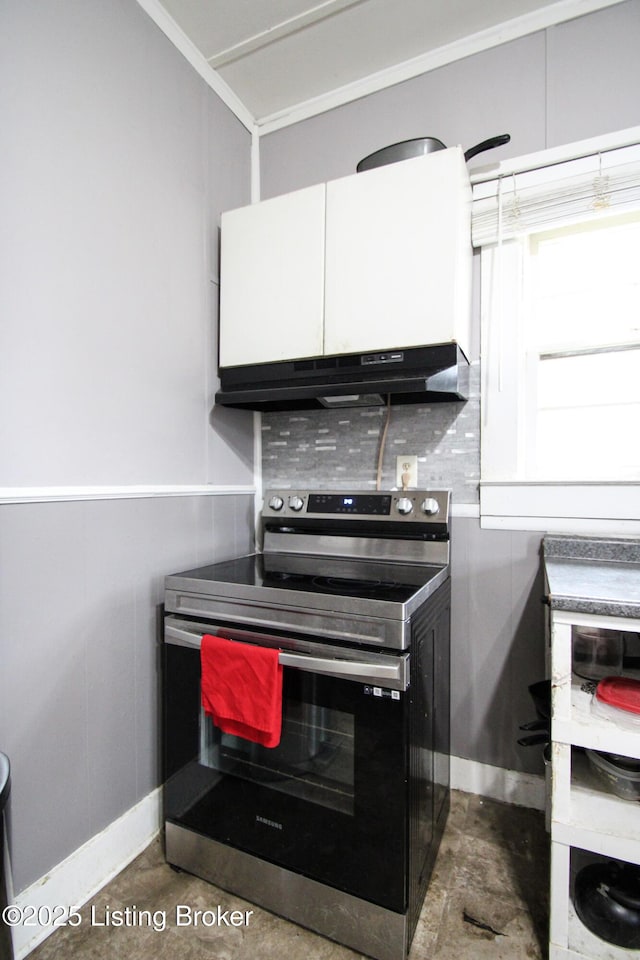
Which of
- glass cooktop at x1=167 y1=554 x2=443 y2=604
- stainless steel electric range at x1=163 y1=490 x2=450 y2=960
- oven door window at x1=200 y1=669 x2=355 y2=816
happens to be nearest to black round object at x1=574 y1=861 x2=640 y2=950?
stainless steel electric range at x1=163 y1=490 x2=450 y2=960

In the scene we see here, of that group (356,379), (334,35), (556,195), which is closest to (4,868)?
(356,379)

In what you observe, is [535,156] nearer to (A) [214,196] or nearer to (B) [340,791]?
(A) [214,196]

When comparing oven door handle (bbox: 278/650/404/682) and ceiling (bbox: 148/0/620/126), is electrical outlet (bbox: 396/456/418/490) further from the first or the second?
ceiling (bbox: 148/0/620/126)

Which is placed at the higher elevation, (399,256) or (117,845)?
(399,256)

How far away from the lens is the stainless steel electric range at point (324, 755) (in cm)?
107

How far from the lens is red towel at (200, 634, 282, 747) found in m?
1.15

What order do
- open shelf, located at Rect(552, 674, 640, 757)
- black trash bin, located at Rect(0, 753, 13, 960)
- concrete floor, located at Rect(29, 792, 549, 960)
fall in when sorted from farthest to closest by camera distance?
concrete floor, located at Rect(29, 792, 549, 960) < open shelf, located at Rect(552, 674, 640, 757) < black trash bin, located at Rect(0, 753, 13, 960)

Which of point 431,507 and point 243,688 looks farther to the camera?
point 431,507

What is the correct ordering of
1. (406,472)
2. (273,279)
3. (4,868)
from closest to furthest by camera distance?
(4,868)
(273,279)
(406,472)

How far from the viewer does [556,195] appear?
5.10ft

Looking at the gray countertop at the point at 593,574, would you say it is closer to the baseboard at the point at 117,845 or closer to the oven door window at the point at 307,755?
the oven door window at the point at 307,755

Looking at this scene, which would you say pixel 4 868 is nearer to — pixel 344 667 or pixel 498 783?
pixel 344 667

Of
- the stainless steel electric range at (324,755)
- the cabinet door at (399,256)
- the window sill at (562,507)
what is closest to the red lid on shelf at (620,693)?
the stainless steel electric range at (324,755)

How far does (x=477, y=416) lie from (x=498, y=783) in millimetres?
1282
